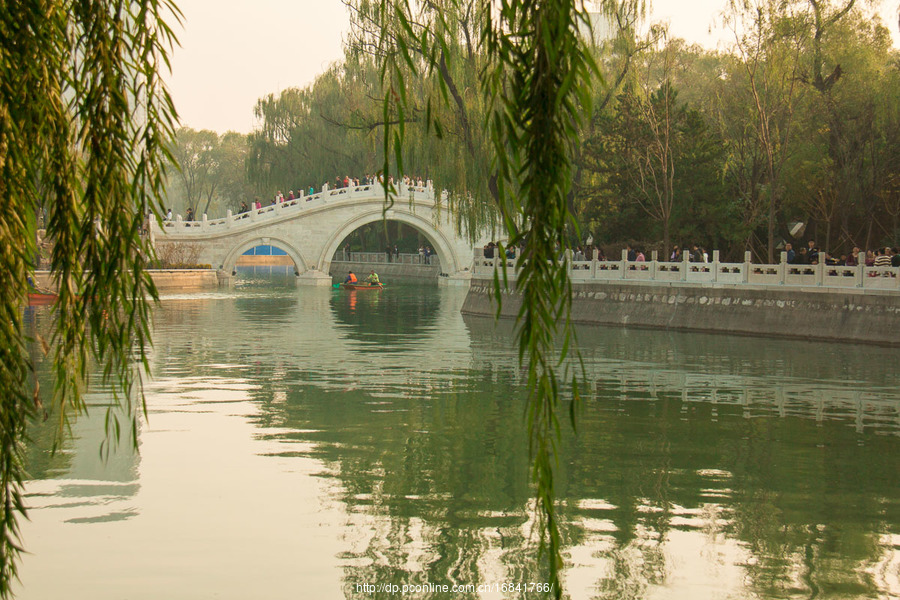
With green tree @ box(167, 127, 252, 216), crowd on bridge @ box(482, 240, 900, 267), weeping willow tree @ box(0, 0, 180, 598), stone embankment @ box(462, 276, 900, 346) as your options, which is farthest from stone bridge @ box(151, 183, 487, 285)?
weeping willow tree @ box(0, 0, 180, 598)

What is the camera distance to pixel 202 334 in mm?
17844

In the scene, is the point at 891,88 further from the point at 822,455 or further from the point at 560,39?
the point at 560,39

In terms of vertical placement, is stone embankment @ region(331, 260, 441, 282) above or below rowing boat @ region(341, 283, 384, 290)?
above

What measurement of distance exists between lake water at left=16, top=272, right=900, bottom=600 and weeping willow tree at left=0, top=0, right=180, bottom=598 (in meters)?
0.23

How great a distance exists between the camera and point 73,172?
9.95 feet

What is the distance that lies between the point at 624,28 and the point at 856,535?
18360 mm

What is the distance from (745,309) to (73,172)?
15.8m

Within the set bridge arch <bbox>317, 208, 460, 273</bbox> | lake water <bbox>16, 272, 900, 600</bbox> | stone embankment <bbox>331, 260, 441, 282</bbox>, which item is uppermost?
bridge arch <bbox>317, 208, 460, 273</bbox>

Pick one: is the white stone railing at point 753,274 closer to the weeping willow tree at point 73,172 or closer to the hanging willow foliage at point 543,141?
the weeping willow tree at point 73,172

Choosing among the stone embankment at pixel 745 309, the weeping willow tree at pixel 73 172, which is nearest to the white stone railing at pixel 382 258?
the stone embankment at pixel 745 309

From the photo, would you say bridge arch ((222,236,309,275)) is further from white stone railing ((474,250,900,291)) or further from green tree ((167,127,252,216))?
green tree ((167,127,252,216))

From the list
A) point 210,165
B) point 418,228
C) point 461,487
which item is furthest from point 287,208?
point 461,487

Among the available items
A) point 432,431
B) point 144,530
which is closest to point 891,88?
point 432,431

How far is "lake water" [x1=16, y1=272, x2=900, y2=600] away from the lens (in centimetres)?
539
